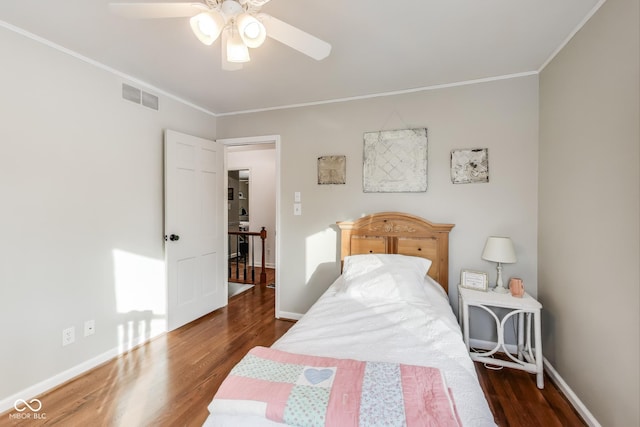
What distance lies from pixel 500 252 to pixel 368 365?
66.7 inches

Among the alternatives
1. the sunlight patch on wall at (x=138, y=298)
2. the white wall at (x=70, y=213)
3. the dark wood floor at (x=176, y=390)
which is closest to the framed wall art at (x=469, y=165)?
the dark wood floor at (x=176, y=390)

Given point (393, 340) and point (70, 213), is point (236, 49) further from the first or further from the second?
point (70, 213)

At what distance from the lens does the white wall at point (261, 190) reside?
5.95 meters

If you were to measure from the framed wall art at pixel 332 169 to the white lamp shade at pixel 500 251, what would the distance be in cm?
148

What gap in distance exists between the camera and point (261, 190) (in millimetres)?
6059

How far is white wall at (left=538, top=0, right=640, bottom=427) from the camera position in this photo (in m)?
1.44

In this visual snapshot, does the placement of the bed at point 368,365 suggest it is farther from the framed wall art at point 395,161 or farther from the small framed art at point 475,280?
the framed wall art at point 395,161

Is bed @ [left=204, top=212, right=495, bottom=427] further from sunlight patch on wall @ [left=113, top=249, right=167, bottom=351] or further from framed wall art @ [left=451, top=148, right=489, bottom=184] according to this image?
sunlight patch on wall @ [left=113, top=249, right=167, bottom=351]

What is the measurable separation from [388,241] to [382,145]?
96cm

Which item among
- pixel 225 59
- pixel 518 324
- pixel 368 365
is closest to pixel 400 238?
pixel 518 324

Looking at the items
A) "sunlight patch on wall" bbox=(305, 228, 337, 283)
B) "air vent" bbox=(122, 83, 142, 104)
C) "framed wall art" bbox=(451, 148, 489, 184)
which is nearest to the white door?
"air vent" bbox=(122, 83, 142, 104)

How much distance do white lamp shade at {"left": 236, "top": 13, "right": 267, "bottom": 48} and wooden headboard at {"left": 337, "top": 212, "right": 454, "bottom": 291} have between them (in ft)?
6.37

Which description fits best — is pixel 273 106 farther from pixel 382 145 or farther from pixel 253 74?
pixel 382 145

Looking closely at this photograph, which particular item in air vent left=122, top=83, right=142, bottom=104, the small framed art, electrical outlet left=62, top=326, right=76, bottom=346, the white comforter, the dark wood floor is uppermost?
air vent left=122, top=83, right=142, bottom=104
